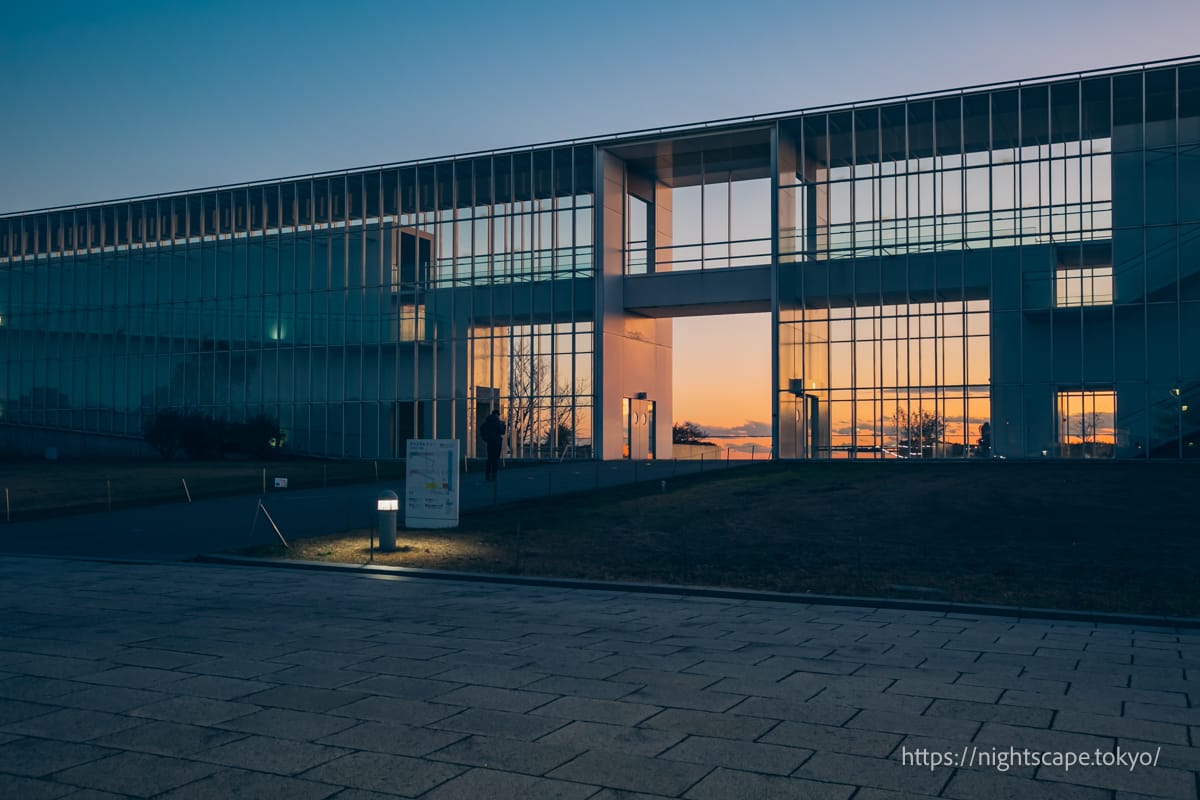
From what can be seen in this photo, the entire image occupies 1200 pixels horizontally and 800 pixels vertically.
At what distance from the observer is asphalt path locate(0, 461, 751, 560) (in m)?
19.8

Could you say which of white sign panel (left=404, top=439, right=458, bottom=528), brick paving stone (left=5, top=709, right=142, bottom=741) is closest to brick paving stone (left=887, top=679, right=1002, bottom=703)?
brick paving stone (left=5, top=709, right=142, bottom=741)

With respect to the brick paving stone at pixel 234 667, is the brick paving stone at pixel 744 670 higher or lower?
lower

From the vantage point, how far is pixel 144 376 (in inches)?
2338

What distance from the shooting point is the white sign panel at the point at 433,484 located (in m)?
20.7

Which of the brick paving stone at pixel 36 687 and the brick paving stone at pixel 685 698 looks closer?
the brick paving stone at pixel 685 698

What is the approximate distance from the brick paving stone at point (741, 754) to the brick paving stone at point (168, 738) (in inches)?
110

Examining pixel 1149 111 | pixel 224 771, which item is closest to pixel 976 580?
pixel 224 771

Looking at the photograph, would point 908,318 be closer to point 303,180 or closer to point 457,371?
point 457,371

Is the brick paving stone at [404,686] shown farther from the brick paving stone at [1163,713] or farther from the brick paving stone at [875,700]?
the brick paving stone at [1163,713]

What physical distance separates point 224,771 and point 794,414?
132 ft

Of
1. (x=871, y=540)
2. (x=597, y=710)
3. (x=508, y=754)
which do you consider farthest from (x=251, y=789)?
(x=871, y=540)

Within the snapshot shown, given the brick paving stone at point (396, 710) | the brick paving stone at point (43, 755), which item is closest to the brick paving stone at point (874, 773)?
the brick paving stone at point (396, 710)

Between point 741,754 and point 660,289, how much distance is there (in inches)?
1666

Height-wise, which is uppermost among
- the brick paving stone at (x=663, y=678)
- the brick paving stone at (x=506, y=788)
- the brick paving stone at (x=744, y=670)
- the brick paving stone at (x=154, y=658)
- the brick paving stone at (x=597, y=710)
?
the brick paving stone at (x=506, y=788)
